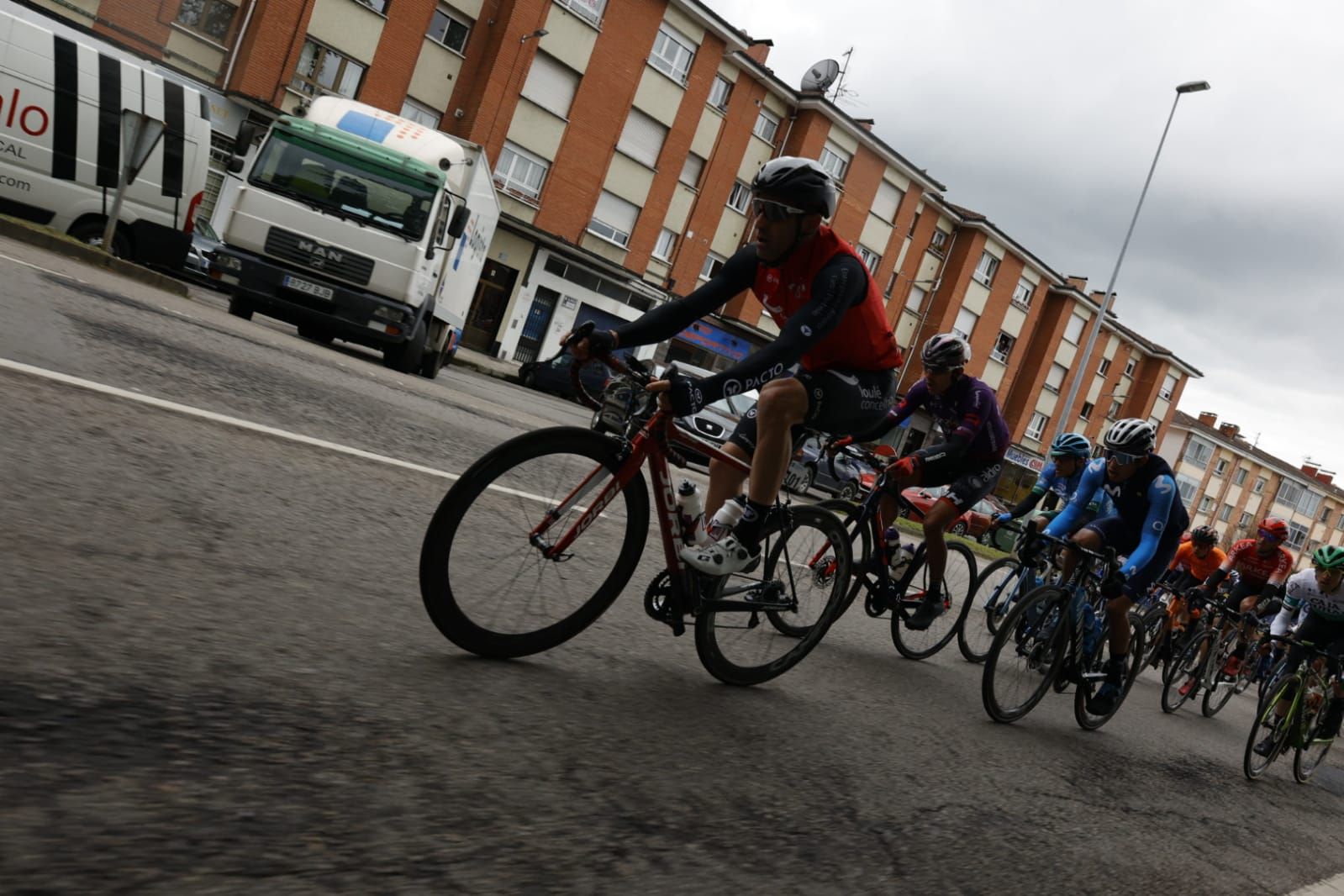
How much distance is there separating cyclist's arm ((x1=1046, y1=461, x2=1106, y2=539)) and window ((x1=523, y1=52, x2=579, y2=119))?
99.9ft

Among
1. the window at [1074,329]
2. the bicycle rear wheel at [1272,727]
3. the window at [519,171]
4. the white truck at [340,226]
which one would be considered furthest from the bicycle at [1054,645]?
the window at [1074,329]

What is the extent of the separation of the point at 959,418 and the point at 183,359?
208 inches

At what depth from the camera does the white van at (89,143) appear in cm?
1332

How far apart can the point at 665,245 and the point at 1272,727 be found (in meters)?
34.7

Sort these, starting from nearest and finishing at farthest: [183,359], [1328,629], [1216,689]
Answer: [183,359] < [1328,629] < [1216,689]

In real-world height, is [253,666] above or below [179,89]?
below

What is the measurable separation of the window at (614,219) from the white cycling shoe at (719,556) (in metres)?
34.4

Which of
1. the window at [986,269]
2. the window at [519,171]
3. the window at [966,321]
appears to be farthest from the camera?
the window at [986,269]

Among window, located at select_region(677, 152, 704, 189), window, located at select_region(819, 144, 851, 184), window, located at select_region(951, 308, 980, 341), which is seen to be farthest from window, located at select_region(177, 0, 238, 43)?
window, located at select_region(951, 308, 980, 341)

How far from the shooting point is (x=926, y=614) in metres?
6.50

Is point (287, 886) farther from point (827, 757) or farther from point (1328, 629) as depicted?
point (1328, 629)

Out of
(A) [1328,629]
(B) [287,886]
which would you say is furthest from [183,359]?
(A) [1328,629]

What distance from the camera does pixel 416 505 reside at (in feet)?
17.5

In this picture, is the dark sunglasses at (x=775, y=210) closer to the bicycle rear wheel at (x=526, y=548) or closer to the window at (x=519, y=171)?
the bicycle rear wheel at (x=526, y=548)
